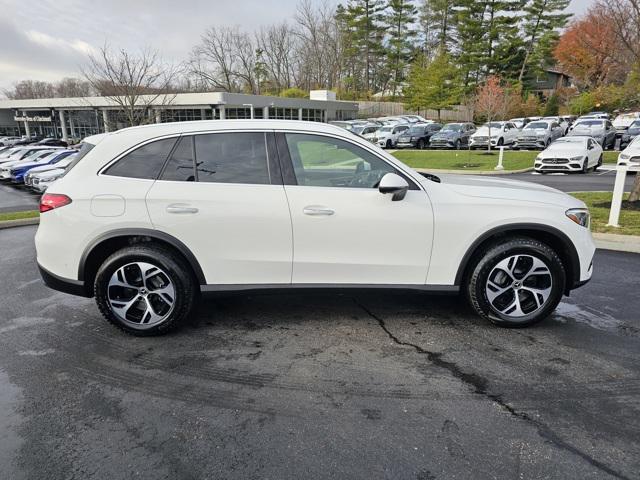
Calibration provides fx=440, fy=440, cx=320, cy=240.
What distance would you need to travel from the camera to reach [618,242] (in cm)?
659

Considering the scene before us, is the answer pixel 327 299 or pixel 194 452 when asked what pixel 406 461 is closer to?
pixel 194 452

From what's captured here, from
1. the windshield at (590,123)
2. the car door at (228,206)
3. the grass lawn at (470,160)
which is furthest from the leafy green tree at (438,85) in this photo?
the car door at (228,206)

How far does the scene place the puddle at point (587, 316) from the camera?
404cm

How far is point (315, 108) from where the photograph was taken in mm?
50250

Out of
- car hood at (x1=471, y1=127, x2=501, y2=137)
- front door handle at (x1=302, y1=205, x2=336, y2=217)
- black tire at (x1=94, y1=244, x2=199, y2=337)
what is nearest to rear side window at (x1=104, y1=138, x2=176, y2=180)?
black tire at (x1=94, y1=244, x2=199, y2=337)

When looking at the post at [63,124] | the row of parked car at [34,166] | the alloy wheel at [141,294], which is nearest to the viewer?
the alloy wheel at [141,294]

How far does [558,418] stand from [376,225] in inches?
A: 72.3

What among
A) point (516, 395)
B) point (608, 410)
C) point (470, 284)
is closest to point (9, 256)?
point (470, 284)

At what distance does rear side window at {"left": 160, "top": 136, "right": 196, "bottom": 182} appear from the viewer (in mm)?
3703

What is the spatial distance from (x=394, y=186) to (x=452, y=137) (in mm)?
25072

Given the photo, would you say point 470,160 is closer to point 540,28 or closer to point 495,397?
point 495,397

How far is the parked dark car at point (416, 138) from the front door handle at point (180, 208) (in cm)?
2608

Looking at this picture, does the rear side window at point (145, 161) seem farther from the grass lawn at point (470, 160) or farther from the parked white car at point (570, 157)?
the grass lawn at point (470, 160)

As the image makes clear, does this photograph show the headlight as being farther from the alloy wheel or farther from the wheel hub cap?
the alloy wheel
